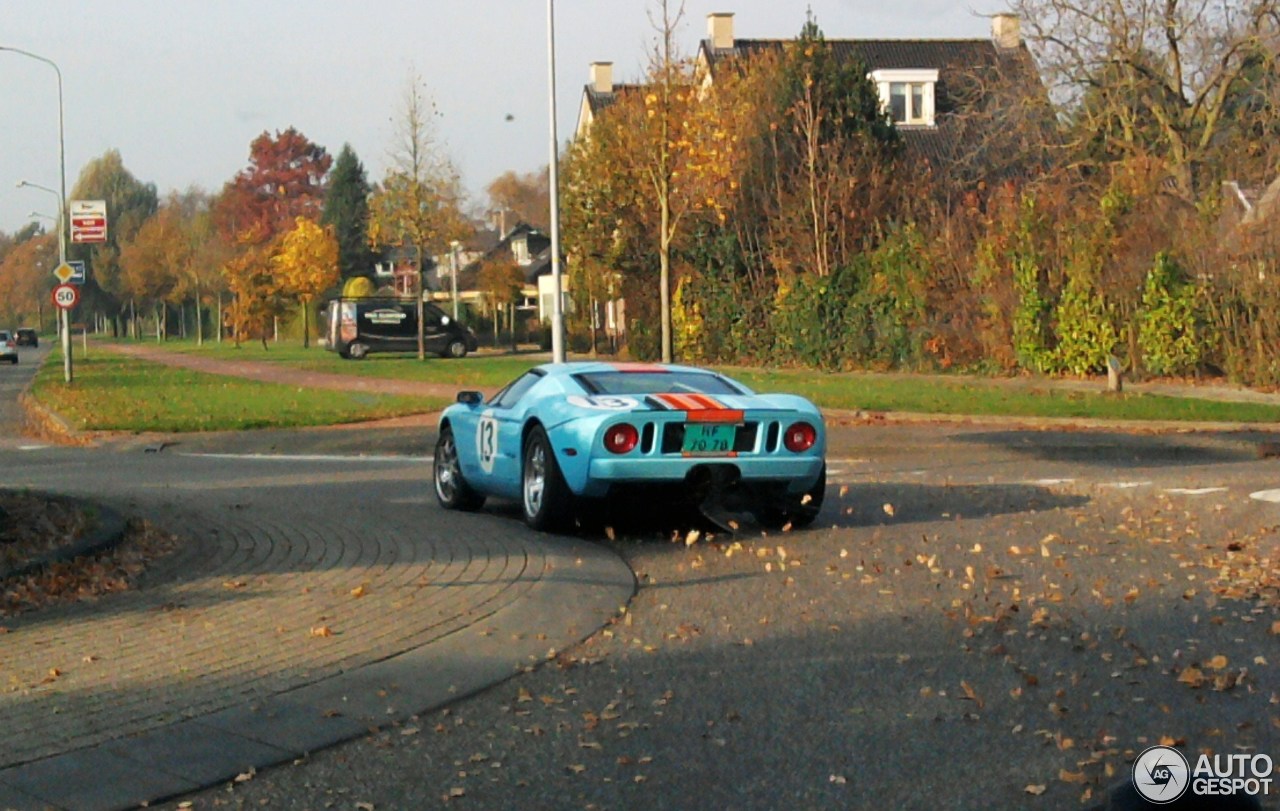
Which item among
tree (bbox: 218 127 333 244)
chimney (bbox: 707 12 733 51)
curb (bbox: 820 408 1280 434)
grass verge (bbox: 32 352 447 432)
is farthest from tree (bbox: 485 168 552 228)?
curb (bbox: 820 408 1280 434)

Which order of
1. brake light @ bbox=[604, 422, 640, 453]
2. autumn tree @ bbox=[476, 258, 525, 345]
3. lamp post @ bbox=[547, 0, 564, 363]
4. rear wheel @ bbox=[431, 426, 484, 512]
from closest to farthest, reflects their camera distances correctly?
brake light @ bbox=[604, 422, 640, 453], rear wheel @ bbox=[431, 426, 484, 512], lamp post @ bbox=[547, 0, 564, 363], autumn tree @ bbox=[476, 258, 525, 345]

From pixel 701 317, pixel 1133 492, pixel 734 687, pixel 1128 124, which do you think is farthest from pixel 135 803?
pixel 701 317

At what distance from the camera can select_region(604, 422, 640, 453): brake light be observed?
34.3 feet

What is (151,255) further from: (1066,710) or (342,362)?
(1066,710)

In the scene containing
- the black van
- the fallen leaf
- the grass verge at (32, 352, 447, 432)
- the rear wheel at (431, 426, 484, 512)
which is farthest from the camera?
the black van

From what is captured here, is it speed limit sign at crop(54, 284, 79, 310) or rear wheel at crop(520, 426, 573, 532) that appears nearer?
rear wheel at crop(520, 426, 573, 532)

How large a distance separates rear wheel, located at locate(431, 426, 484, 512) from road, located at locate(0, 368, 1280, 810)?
1.10 feet

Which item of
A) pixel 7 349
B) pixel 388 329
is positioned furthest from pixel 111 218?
pixel 388 329

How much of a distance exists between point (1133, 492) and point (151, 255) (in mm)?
101376

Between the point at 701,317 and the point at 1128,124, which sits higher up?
the point at 1128,124

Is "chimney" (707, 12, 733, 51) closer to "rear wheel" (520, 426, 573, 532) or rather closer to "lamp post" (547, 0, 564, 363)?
"lamp post" (547, 0, 564, 363)

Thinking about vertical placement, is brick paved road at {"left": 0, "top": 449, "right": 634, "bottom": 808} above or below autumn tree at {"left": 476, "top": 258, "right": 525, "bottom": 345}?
below

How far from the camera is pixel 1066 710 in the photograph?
6.04 meters


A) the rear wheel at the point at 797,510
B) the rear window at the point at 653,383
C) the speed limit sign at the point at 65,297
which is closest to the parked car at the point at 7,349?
the speed limit sign at the point at 65,297
